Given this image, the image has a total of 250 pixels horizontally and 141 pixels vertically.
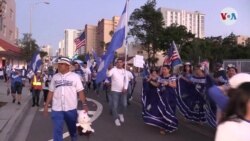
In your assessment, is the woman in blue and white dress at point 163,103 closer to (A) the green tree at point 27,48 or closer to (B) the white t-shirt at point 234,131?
(B) the white t-shirt at point 234,131

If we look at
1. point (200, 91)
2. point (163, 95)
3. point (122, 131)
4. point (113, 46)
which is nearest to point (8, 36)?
point (113, 46)

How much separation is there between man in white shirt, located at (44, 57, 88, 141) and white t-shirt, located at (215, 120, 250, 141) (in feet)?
15.9

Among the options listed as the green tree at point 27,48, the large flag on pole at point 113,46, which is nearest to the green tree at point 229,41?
the green tree at point 27,48

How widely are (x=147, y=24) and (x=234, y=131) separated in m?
52.4

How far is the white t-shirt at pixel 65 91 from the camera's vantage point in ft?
24.2

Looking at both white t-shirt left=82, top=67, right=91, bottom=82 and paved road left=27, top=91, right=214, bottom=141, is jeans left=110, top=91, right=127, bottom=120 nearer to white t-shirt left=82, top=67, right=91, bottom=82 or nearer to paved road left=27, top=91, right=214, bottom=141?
paved road left=27, top=91, right=214, bottom=141

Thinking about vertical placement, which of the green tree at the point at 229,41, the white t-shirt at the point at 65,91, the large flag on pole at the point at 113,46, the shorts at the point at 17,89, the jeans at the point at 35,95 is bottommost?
the jeans at the point at 35,95

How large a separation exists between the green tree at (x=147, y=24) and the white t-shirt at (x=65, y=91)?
46491 mm

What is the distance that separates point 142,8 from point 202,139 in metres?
45.4

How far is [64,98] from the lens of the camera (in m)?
7.38

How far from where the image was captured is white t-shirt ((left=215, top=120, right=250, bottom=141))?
2.58 meters

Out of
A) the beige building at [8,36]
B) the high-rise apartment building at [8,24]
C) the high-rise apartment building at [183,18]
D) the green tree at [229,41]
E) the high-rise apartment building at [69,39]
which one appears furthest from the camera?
the high-rise apartment building at [183,18]

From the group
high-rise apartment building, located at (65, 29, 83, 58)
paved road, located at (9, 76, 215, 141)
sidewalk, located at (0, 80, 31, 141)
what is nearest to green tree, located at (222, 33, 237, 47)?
high-rise apartment building, located at (65, 29, 83, 58)

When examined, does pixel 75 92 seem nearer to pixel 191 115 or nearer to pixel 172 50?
pixel 191 115
